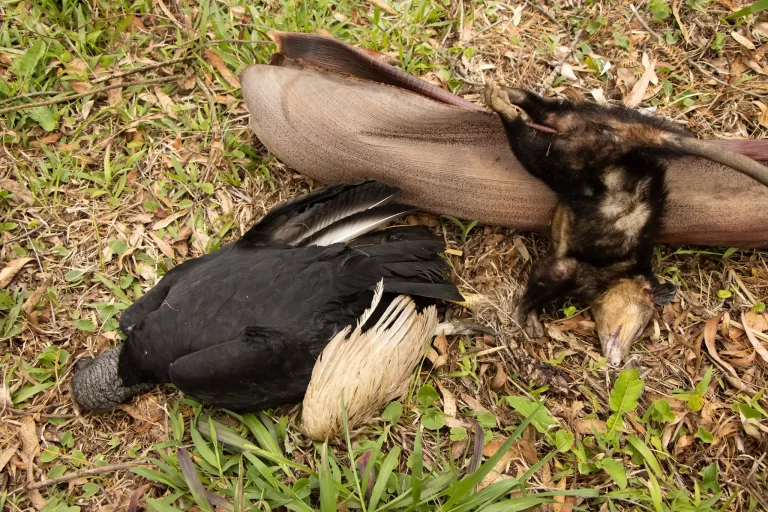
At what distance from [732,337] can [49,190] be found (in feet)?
13.2

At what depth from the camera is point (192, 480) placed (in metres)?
2.68

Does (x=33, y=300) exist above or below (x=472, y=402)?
above

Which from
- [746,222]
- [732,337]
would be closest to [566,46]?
[746,222]

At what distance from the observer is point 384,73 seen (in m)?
3.03

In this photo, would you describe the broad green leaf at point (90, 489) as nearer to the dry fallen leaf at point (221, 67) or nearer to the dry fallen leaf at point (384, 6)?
the dry fallen leaf at point (221, 67)

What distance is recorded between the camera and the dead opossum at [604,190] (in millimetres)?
2713

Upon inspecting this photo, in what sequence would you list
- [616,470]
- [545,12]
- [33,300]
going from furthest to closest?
[545,12] → [33,300] → [616,470]

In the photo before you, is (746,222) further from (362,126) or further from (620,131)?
(362,126)

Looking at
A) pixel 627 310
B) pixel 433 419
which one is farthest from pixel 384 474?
pixel 627 310

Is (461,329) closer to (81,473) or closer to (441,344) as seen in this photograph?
(441,344)

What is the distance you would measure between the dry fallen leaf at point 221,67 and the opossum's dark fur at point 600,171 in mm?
1706

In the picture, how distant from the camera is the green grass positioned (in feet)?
8.86

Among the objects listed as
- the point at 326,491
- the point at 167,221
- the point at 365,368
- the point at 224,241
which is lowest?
the point at 326,491

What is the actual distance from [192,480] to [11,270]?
1720mm
